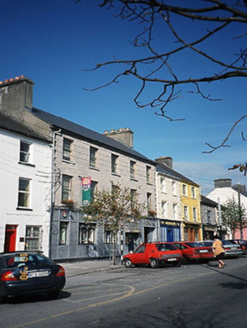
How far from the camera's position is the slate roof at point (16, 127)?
21.1m

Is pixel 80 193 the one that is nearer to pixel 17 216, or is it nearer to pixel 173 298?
pixel 17 216

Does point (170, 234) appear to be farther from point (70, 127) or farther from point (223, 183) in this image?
point (223, 183)

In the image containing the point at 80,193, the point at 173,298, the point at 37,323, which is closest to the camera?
the point at 37,323

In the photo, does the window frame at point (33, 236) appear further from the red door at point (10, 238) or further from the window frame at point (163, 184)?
the window frame at point (163, 184)

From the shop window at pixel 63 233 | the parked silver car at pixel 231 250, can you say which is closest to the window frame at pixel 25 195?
the shop window at pixel 63 233

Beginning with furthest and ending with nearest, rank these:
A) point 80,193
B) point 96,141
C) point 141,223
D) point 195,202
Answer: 1. point 195,202
2. point 141,223
3. point 96,141
4. point 80,193

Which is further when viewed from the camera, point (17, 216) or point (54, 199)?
point (54, 199)

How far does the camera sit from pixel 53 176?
23.5 metres

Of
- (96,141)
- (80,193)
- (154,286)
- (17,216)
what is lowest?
(154,286)

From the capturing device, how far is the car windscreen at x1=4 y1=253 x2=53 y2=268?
943 centimetres

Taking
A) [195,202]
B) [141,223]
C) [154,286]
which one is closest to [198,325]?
[154,286]

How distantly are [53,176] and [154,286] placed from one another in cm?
1368

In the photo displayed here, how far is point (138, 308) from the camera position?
7875 millimetres

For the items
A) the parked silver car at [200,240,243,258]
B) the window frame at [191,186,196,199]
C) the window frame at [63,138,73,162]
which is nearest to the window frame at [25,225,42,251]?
the window frame at [63,138,73,162]
